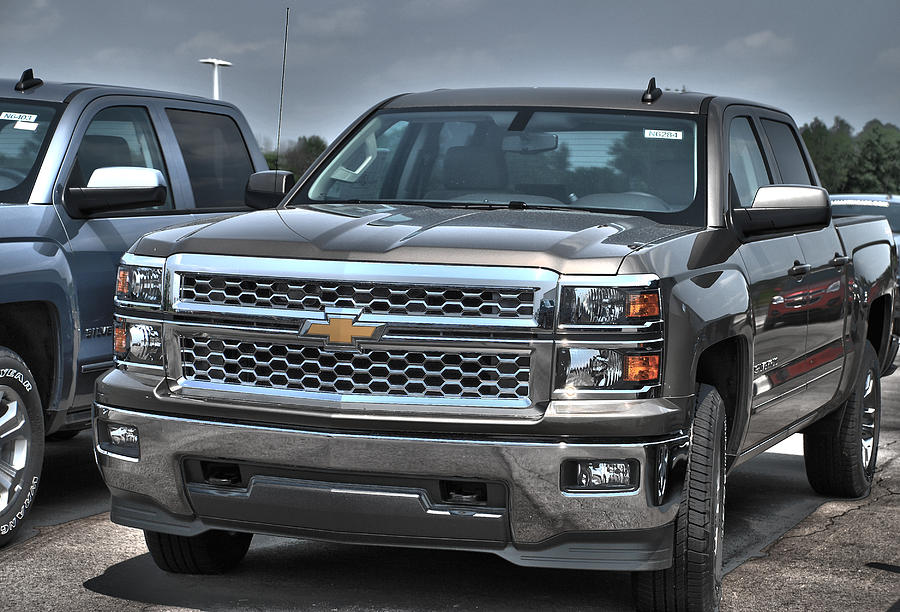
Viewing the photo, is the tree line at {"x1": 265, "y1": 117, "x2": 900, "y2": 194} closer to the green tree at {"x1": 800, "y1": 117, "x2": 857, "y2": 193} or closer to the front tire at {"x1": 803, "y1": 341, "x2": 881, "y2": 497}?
the green tree at {"x1": 800, "y1": 117, "x2": 857, "y2": 193}

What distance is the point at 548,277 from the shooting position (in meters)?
4.16

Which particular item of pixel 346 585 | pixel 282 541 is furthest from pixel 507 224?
pixel 282 541

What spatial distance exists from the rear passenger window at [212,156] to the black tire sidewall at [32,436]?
5.97 ft

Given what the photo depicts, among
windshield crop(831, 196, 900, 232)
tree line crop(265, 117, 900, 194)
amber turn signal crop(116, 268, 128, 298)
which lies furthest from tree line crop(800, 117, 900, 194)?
amber turn signal crop(116, 268, 128, 298)

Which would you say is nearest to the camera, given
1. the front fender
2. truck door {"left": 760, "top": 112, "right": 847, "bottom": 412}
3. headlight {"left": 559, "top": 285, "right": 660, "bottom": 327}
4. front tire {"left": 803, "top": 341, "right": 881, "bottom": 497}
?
headlight {"left": 559, "top": 285, "right": 660, "bottom": 327}

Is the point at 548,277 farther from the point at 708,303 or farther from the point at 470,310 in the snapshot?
the point at 708,303

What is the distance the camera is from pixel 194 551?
16.8 feet

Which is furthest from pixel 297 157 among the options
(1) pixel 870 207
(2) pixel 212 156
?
(1) pixel 870 207

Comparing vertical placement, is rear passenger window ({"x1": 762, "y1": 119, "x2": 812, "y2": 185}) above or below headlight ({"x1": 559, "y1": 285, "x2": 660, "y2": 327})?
above

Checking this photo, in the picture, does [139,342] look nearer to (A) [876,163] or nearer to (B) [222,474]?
(B) [222,474]

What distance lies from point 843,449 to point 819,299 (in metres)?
1.24

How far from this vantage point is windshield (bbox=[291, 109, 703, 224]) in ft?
18.0

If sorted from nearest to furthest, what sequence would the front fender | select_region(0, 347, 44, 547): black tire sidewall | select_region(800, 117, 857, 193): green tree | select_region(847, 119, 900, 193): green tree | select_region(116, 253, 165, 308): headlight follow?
the front fender < select_region(116, 253, 165, 308): headlight < select_region(0, 347, 44, 547): black tire sidewall < select_region(800, 117, 857, 193): green tree < select_region(847, 119, 900, 193): green tree

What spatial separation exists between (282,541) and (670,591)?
6.29 ft
